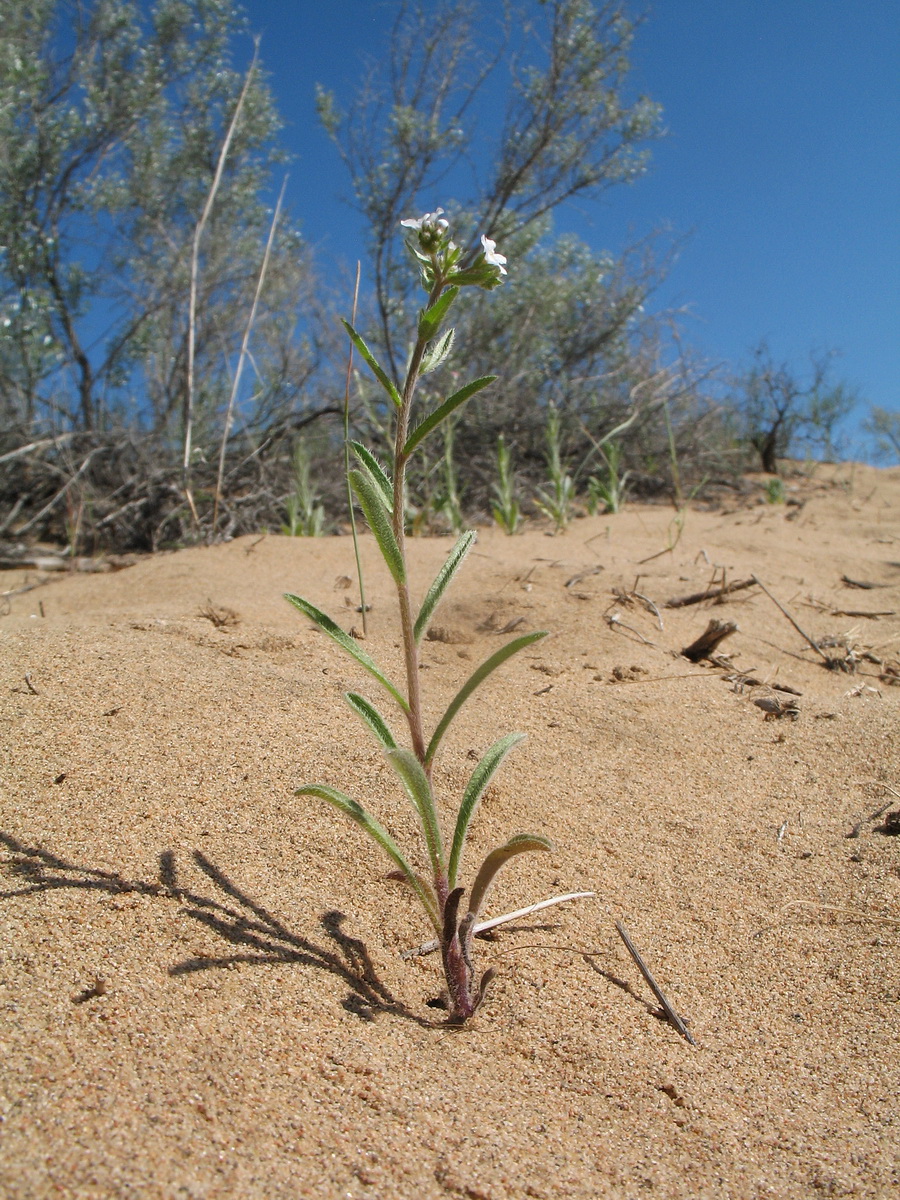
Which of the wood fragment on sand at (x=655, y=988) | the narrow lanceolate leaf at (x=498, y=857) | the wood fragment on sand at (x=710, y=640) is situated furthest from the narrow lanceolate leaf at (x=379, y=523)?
the wood fragment on sand at (x=710, y=640)

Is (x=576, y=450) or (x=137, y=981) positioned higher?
(x=576, y=450)

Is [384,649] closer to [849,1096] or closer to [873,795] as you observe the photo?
[873,795]

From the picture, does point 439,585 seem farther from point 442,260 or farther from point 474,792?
point 442,260

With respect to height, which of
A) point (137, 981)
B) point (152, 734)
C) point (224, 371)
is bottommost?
point (137, 981)

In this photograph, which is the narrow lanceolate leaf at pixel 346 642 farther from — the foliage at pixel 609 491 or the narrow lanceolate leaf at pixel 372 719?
the foliage at pixel 609 491

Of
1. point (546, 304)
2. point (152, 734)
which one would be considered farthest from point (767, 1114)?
point (546, 304)

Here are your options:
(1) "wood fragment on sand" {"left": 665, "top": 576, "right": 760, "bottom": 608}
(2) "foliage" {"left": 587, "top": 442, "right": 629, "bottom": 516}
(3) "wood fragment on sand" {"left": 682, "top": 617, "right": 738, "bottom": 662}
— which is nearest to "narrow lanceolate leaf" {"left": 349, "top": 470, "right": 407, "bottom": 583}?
(3) "wood fragment on sand" {"left": 682, "top": 617, "right": 738, "bottom": 662}
